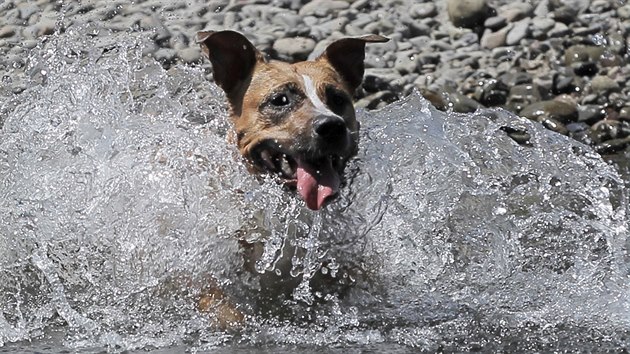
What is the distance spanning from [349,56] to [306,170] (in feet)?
3.63

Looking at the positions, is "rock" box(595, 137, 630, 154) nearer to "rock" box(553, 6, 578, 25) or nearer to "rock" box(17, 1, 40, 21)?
"rock" box(553, 6, 578, 25)

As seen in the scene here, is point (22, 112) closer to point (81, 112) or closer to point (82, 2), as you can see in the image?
point (81, 112)

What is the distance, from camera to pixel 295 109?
6.79 metres

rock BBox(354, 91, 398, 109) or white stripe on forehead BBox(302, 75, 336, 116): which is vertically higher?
white stripe on forehead BBox(302, 75, 336, 116)

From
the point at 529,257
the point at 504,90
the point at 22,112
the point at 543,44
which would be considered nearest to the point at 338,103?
the point at 529,257

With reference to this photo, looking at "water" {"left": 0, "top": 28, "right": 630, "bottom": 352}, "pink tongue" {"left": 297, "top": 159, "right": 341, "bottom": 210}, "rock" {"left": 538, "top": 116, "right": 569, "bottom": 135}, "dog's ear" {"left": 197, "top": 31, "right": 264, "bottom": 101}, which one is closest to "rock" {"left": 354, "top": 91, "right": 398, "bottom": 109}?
"rock" {"left": 538, "top": 116, "right": 569, "bottom": 135}

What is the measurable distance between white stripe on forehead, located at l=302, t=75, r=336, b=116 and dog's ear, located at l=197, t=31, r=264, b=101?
342 millimetres

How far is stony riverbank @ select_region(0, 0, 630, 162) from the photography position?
36.7ft

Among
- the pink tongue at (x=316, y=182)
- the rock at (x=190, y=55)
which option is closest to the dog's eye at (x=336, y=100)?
the pink tongue at (x=316, y=182)

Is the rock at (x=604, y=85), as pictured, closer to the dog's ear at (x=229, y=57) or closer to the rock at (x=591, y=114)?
the rock at (x=591, y=114)

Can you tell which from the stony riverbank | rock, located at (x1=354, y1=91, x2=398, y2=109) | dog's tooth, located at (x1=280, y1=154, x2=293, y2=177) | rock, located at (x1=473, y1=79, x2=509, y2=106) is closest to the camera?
dog's tooth, located at (x1=280, y1=154, x2=293, y2=177)

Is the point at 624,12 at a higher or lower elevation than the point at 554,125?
lower

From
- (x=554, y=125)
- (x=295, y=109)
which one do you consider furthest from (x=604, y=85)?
(x=295, y=109)

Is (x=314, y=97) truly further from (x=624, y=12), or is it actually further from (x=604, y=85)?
(x=624, y=12)
